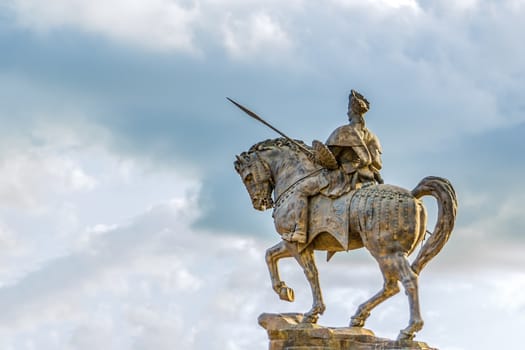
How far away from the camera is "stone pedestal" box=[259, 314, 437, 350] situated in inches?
692

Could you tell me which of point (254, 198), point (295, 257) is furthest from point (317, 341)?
point (254, 198)

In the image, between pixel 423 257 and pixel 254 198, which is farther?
pixel 254 198

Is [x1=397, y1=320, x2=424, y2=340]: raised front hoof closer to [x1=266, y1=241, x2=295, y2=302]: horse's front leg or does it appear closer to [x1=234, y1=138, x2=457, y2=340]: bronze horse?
[x1=234, y1=138, x2=457, y2=340]: bronze horse

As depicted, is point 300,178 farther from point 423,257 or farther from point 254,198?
point 423,257

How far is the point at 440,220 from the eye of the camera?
58.6 ft

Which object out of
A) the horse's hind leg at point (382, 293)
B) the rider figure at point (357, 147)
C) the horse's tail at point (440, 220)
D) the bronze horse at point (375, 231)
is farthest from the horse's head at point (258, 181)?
the horse's tail at point (440, 220)

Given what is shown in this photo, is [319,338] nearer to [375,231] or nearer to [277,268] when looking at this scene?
[277,268]

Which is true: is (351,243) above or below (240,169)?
below

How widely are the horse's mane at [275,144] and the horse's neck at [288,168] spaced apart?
10 centimetres

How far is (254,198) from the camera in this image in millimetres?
19391

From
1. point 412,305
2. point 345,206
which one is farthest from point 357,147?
point 412,305

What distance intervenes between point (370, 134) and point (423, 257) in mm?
2284

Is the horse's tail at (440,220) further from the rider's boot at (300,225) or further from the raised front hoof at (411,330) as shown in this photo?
the rider's boot at (300,225)

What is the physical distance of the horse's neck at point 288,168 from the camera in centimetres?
1878
